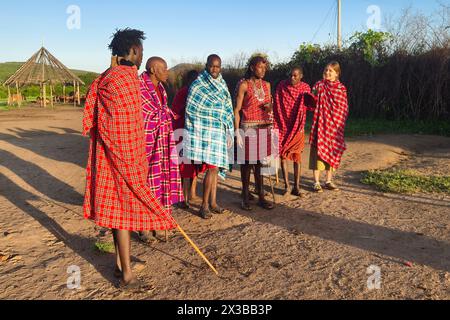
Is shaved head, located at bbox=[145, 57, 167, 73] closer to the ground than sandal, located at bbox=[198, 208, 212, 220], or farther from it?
farther from it

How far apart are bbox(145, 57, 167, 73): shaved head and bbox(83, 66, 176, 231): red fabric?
40.6 inches

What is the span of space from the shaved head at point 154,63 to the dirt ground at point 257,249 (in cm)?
169

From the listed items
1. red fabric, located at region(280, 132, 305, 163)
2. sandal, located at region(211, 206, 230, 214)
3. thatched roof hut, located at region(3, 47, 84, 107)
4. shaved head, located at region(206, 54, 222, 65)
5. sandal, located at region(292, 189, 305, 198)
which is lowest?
sandal, located at region(211, 206, 230, 214)

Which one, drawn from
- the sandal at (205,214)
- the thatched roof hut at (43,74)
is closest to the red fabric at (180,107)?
the sandal at (205,214)

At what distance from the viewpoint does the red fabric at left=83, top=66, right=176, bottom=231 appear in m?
2.68

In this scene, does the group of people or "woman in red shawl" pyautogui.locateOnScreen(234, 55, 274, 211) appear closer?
the group of people

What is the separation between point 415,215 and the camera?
170 inches

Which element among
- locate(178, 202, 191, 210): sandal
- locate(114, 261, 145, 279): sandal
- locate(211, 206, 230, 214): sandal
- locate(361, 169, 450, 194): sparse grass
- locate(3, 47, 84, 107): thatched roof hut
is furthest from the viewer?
locate(3, 47, 84, 107): thatched roof hut

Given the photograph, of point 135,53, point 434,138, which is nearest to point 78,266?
point 135,53

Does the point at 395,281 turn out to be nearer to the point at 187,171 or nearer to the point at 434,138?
the point at 187,171

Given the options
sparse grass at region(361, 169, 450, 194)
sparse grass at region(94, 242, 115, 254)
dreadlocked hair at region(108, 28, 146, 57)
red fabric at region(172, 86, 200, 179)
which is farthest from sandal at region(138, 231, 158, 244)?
sparse grass at region(361, 169, 450, 194)

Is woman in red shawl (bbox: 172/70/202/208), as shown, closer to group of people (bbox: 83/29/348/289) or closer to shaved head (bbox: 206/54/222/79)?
group of people (bbox: 83/29/348/289)

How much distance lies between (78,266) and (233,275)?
4.26ft

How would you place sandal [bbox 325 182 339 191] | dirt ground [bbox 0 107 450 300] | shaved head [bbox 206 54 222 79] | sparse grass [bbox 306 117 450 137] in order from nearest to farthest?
dirt ground [bbox 0 107 450 300] < shaved head [bbox 206 54 222 79] < sandal [bbox 325 182 339 191] < sparse grass [bbox 306 117 450 137]
